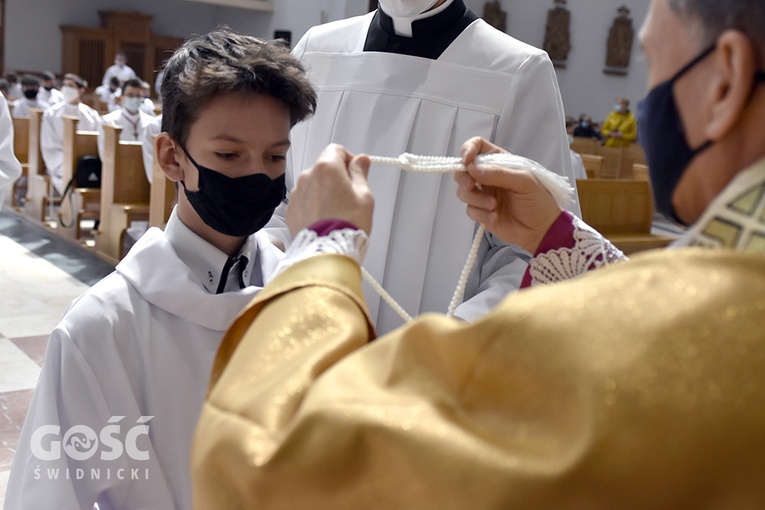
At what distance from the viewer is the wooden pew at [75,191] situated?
7.75m

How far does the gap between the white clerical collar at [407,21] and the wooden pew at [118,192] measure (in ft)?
17.1

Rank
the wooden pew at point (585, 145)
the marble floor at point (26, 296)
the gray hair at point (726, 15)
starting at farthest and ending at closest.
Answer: the wooden pew at point (585, 145) → the marble floor at point (26, 296) → the gray hair at point (726, 15)

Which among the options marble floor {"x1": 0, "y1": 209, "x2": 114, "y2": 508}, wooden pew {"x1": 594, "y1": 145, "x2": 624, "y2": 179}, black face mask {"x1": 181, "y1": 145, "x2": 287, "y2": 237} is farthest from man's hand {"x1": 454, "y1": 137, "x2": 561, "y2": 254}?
wooden pew {"x1": 594, "y1": 145, "x2": 624, "y2": 179}

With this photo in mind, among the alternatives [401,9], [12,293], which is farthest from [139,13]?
[401,9]

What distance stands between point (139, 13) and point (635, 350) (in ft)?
68.4

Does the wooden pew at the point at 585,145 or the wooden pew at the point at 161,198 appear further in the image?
the wooden pew at the point at 585,145

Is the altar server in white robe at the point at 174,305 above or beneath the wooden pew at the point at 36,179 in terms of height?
above

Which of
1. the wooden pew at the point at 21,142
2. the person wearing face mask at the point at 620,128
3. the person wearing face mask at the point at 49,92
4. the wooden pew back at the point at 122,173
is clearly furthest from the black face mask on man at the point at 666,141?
the person wearing face mask at the point at 620,128

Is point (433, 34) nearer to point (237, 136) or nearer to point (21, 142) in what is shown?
point (237, 136)

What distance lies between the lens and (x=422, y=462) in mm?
700

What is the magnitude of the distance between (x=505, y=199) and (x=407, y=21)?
2.61ft

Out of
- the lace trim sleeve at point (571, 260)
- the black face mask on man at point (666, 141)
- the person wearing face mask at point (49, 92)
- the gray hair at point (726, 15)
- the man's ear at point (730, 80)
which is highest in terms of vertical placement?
the gray hair at point (726, 15)

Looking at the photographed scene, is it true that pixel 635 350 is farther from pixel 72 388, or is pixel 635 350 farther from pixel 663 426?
pixel 72 388

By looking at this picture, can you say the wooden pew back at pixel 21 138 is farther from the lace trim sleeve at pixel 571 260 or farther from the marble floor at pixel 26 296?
the lace trim sleeve at pixel 571 260
